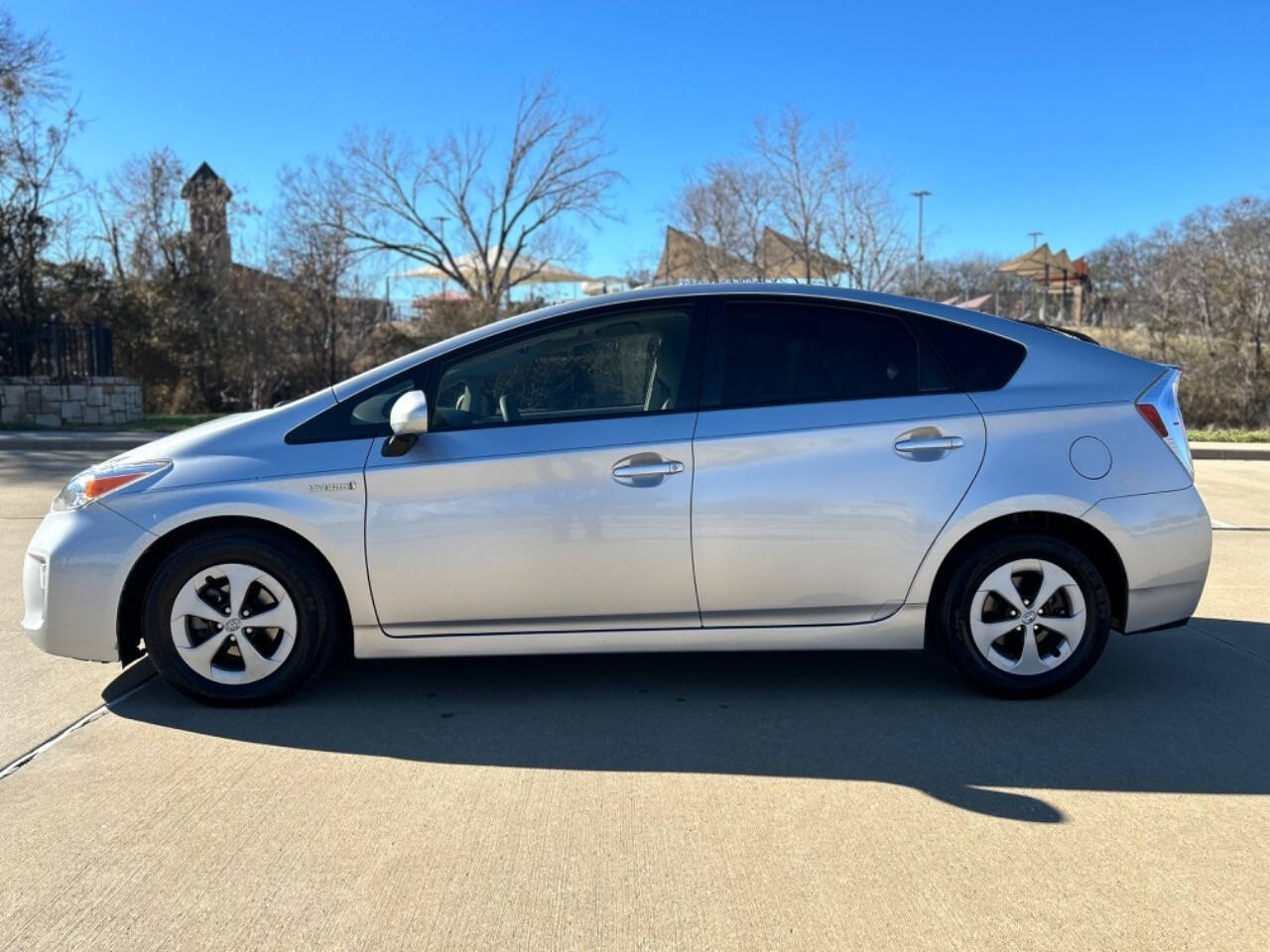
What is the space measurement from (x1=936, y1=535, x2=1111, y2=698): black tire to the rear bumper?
0.13 metres

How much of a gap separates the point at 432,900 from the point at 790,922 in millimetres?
966

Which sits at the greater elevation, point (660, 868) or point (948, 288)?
point (948, 288)

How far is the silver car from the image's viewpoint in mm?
3930

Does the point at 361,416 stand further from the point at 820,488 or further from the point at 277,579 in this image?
the point at 820,488

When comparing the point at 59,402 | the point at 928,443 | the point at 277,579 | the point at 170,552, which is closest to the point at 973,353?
the point at 928,443

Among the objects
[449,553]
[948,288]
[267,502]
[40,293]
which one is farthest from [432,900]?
[948,288]

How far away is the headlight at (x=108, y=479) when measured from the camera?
399 cm

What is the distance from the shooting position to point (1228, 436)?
56.7 ft

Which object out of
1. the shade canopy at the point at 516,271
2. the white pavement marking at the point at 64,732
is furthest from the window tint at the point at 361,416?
the shade canopy at the point at 516,271

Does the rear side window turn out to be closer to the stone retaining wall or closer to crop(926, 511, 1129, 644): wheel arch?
crop(926, 511, 1129, 644): wheel arch

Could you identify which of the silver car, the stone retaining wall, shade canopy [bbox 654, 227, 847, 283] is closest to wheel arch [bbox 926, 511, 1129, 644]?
the silver car

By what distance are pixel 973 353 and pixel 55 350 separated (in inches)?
741

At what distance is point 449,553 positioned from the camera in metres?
3.93

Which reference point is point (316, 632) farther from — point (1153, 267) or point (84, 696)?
point (1153, 267)
